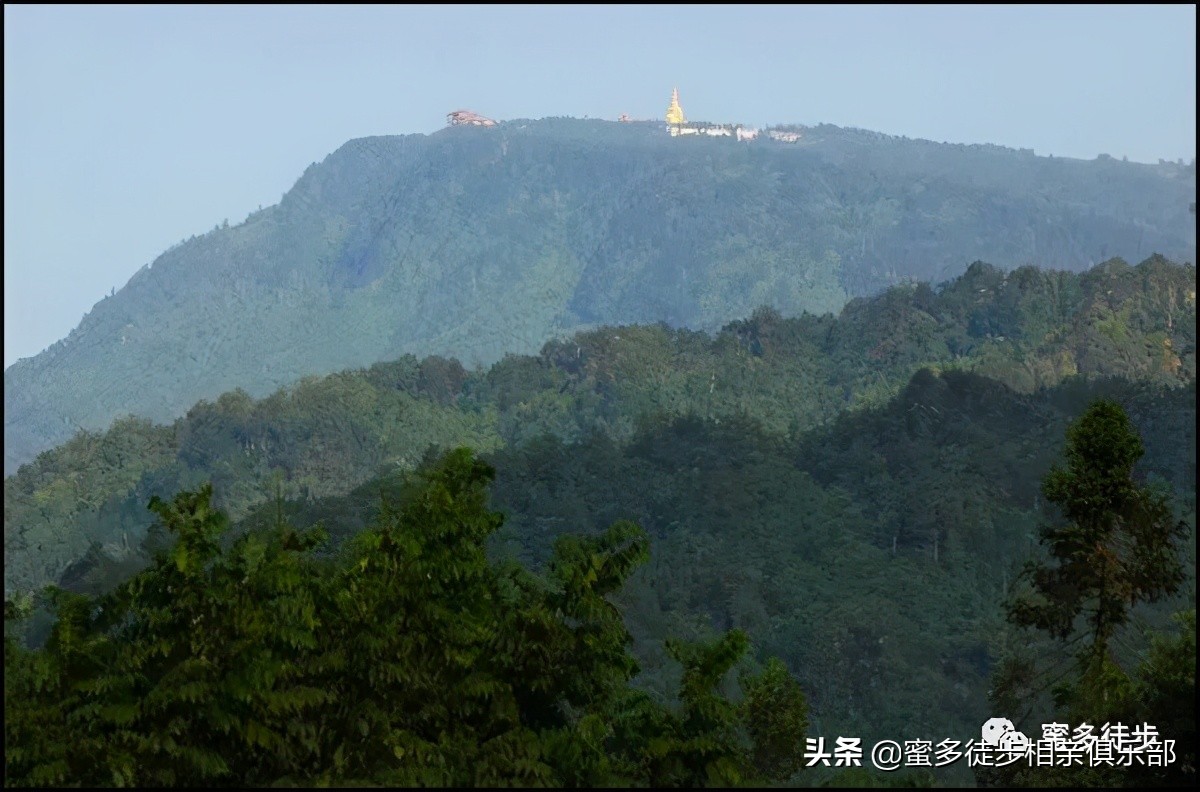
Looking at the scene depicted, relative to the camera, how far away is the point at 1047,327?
58.2 m

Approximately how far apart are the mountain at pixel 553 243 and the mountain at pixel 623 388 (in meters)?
14.2

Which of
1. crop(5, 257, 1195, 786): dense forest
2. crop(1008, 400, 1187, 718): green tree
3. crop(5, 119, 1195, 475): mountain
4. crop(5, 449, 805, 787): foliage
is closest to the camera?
crop(5, 449, 805, 787): foliage

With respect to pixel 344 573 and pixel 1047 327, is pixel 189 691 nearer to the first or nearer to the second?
pixel 344 573

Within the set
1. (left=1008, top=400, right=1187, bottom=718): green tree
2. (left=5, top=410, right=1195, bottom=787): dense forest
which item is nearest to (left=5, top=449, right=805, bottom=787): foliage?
(left=5, top=410, right=1195, bottom=787): dense forest

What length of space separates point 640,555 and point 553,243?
7447cm

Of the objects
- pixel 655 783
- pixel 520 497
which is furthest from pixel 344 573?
pixel 520 497

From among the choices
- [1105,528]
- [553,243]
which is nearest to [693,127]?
[553,243]

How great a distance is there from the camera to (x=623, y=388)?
59.2m

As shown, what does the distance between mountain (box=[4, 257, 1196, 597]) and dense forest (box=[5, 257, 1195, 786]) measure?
0.45 ft

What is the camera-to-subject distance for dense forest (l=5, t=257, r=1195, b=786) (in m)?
10.2

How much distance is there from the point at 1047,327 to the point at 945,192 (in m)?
26.1

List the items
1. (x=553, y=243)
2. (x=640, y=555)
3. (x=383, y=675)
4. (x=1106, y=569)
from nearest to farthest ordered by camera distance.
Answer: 1. (x=383, y=675)
2. (x=640, y=555)
3. (x=1106, y=569)
4. (x=553, y=243)

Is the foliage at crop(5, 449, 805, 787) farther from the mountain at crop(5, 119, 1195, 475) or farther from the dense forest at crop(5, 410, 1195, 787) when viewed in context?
the mountain at crop(5, 119, 1195, 475)

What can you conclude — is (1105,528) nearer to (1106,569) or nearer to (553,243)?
(1106,569)
